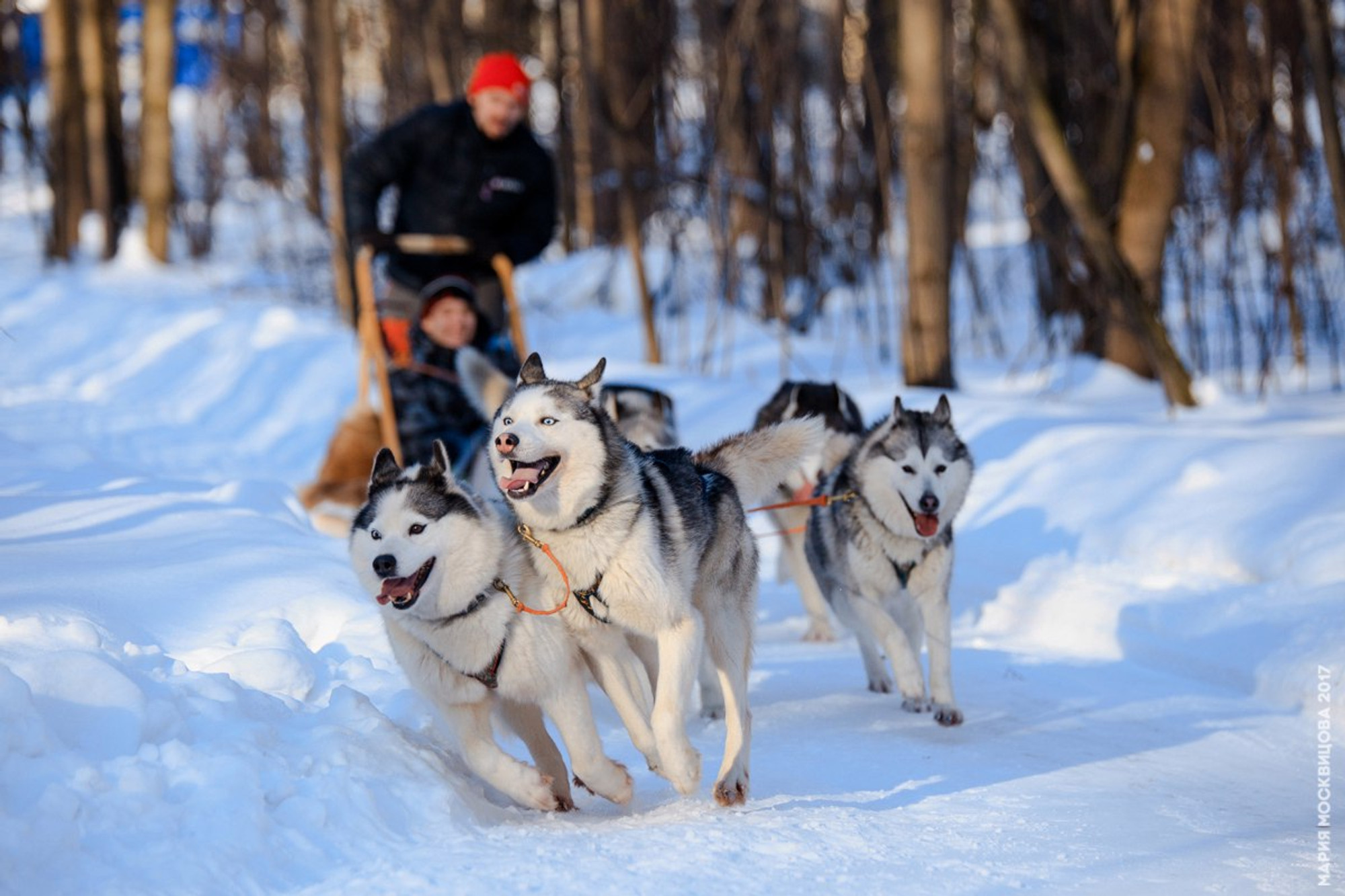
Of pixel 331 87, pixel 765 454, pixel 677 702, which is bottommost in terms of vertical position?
pixel 677 702

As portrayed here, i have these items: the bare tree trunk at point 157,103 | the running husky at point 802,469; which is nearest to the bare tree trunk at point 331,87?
the bare tree trunk at point 157,103

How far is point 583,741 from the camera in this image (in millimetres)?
3309

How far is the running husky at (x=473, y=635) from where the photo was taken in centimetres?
329

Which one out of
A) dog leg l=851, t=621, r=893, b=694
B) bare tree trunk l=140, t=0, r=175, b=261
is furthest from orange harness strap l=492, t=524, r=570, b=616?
bare tree trunk l=140, t=0, r=175, b=261

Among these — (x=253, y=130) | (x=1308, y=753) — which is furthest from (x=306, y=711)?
(x=253, y=130)

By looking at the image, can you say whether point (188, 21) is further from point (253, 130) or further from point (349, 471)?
point (349, 471)

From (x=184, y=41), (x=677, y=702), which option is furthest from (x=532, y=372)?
(x=184, y=41)

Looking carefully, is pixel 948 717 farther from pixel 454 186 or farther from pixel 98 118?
pixel 98 118

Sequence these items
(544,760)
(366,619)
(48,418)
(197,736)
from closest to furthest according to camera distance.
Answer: (197,736), (544,760), (366,619), (48,418)

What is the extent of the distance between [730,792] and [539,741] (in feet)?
1.68

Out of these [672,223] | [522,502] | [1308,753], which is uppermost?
[672,223]

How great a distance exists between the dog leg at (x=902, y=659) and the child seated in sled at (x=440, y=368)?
2.34m

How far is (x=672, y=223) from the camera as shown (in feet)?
42.2

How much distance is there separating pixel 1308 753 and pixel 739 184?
9.63m
